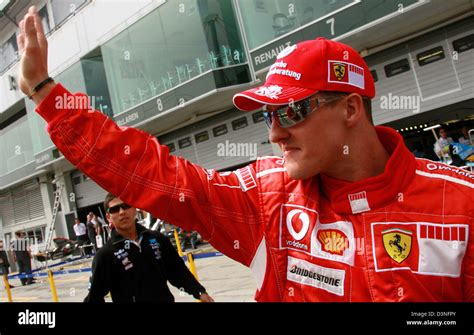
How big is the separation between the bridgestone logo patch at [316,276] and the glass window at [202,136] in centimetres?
1586

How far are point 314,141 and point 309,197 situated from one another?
19 centimetres

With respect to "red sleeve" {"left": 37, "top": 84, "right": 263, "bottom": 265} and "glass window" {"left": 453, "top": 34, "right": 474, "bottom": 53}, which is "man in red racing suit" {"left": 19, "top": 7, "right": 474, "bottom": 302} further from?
"glass window" {"left": 453, "top": 34, "right": 474, "bottom": 53}

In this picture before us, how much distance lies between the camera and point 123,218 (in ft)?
10.8

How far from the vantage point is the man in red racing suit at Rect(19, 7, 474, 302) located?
118cm

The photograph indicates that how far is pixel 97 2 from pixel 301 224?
19.0 metres

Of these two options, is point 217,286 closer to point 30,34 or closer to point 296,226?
point 296,226

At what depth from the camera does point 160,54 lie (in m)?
15.6

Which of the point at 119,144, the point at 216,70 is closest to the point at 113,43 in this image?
the point at 216,70

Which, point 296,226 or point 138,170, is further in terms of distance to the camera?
point 296,226

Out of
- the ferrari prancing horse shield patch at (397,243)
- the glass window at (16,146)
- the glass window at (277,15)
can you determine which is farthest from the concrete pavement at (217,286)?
the glass window at (16,146)

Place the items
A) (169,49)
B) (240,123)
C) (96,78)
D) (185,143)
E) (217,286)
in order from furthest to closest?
(96,78) < (185,143) < (240,123) < (169,49) < (217,286)

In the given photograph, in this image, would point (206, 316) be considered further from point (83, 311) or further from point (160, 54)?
point (160, 54)

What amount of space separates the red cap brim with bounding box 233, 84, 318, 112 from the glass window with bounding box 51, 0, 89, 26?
805 inches

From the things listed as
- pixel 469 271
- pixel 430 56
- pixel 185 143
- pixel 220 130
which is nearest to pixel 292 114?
pixel 469 271
